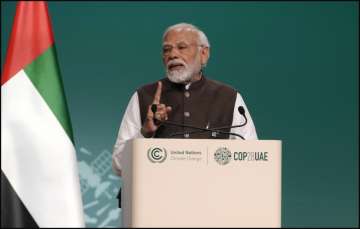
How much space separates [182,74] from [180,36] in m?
0.16

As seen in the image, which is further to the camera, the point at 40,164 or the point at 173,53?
the point at 173,53

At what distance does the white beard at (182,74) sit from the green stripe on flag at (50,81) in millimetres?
1031

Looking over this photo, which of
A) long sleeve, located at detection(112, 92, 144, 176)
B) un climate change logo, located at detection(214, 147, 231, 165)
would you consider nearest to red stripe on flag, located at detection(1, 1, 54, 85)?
un climate change logo, located at detection(214, 147, 231, 165)

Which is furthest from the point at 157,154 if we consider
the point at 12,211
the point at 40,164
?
the point at 12,211

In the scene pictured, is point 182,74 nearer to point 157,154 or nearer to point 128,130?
point 128,130

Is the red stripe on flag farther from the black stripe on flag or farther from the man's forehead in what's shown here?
the man's forehead

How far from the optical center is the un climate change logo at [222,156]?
243 centimetres

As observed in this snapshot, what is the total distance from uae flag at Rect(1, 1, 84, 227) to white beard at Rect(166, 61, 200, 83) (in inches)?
40.7

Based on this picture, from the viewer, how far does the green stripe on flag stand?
2365mm

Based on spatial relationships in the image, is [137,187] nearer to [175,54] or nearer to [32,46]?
[32,46]

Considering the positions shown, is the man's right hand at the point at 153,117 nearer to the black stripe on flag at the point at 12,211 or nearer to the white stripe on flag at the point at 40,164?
the white stripe on flag at the point at 40,164

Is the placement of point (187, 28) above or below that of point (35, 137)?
above

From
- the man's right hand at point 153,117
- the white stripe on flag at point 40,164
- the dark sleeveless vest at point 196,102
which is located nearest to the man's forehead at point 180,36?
the dark sleeveless vest at point 196,102

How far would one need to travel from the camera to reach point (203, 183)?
2430 millimetres
